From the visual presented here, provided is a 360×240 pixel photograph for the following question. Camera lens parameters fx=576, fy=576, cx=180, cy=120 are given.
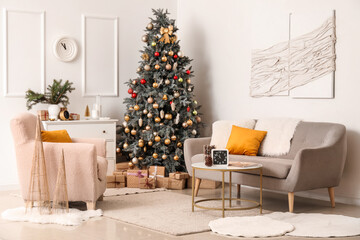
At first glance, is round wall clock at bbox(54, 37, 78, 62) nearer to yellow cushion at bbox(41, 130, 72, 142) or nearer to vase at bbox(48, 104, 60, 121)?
vase at bbox(48, 104, 60, 121)

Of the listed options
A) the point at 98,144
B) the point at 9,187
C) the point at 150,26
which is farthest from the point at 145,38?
the point at 9,187

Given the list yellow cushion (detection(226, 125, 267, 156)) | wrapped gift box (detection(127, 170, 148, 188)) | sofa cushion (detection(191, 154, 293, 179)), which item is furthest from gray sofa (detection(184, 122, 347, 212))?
wrapped gift box (detection(127, 170, 148, 188))

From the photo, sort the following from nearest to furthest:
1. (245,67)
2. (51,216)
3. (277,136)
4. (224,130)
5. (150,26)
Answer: (51,216) → (277,136) → (224,130) → (245,67) → (150,26)

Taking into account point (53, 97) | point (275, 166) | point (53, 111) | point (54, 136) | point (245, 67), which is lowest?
point (275, 166)

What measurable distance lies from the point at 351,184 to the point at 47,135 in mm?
3070

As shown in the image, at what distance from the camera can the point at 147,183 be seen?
22.2 feet

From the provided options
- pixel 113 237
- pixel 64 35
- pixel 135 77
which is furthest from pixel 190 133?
pixel 113 237

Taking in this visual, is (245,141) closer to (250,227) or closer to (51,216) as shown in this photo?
(250,227)

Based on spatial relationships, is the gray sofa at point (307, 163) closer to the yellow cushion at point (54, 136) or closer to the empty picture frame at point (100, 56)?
the yellow cushion at point (54, 136)

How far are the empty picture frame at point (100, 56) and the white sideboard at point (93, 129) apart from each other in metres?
0.59

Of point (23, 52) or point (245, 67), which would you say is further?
point (245, 67)

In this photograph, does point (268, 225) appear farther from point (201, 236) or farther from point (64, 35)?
point (64, 35)

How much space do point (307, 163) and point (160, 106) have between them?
2.28 m

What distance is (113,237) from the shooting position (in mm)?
4363
